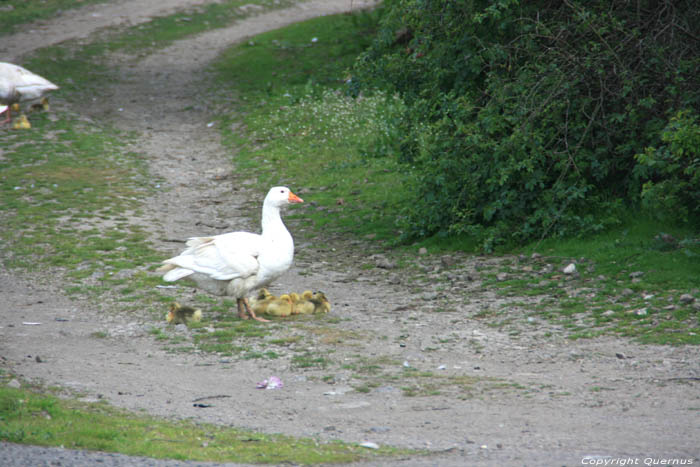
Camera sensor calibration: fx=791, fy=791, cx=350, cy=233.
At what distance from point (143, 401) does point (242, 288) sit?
8.42ft

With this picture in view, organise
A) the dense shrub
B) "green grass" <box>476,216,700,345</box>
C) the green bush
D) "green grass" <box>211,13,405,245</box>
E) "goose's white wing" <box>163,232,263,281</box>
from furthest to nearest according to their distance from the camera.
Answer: "green grass" <box>211,13,405,245</box> < the dense shrub < the green bush < "goose's white wing" <box>163,232,263,281</box> < "green grass" <box>476,216,700,345</box>

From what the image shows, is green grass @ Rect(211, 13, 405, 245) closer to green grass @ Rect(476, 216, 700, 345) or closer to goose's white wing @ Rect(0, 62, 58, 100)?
green grass @ Rect(476, 216, 700, 345)

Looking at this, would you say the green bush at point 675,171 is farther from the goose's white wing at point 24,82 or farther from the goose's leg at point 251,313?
the goose's white wing at point 24,82

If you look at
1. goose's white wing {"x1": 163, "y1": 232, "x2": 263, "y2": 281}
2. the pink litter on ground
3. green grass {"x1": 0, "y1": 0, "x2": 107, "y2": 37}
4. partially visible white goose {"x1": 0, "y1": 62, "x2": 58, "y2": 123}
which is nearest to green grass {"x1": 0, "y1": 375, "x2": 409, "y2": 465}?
the pink litter on ground

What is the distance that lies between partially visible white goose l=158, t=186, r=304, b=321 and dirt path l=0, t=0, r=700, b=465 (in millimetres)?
781

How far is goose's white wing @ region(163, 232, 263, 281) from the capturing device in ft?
28.0

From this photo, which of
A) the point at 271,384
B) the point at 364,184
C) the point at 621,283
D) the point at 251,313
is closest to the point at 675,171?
the point at 621,283

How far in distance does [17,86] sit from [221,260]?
12.7 metres

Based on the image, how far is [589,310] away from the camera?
29.1 feet

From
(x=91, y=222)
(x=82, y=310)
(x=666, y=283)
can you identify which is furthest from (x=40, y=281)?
(x=666, y=283)

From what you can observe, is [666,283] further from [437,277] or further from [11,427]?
[11,427]

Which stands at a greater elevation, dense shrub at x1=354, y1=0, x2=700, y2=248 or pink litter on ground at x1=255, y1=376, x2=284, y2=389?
dense shrub at x1=354, y1=0, x2=700, y2=248

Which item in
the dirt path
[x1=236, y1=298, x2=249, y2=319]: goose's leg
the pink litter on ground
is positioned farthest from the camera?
[x1=236, y1=298, x2=249, y2=319]: goose's leg

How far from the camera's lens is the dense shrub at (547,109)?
408 inches
